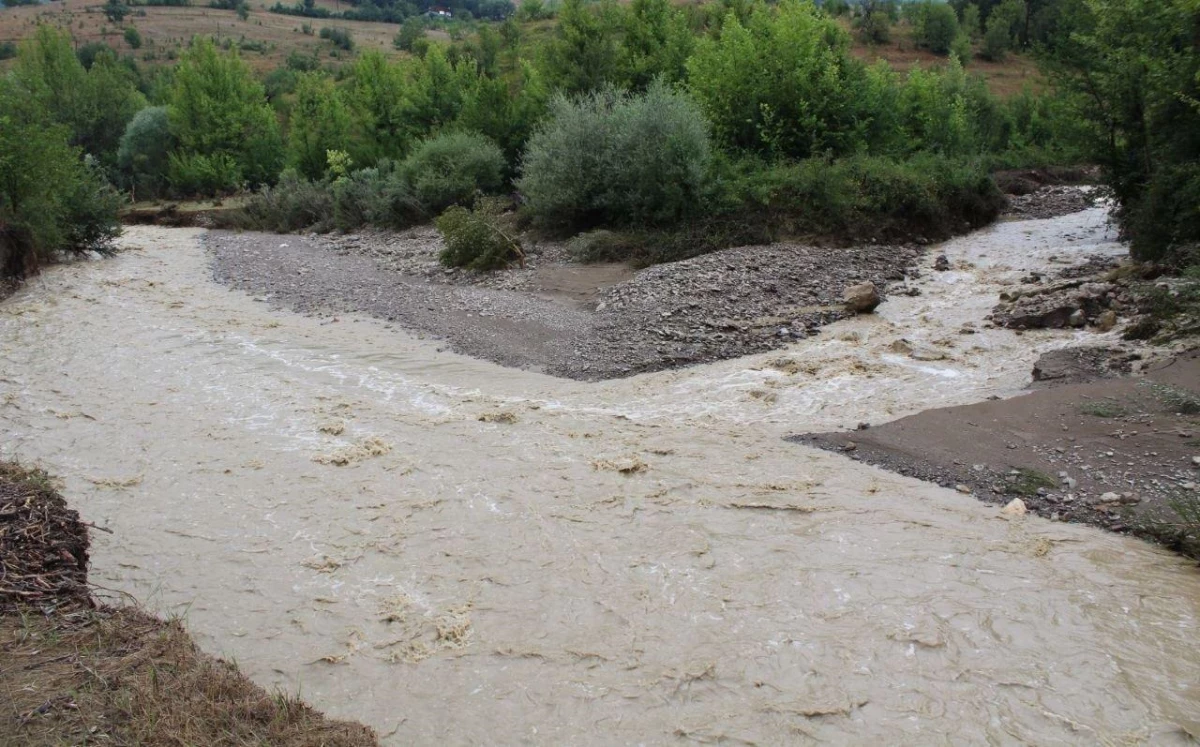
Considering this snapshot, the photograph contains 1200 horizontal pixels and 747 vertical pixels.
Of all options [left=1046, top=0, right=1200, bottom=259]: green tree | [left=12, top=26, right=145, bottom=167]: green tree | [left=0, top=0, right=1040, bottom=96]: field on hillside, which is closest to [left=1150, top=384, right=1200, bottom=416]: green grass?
[left=1046, top=0, right=1200, bottom=259]: green tree

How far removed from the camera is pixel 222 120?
43.2 meters

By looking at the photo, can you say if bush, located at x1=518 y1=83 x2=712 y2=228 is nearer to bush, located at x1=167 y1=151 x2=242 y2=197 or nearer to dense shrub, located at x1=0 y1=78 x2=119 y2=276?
dense shrub, located at x1=0 y1=78 x2=119 y2=276

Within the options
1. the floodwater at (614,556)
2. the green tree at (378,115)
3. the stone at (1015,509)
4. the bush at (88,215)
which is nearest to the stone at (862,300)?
the floodwater at (614,556)

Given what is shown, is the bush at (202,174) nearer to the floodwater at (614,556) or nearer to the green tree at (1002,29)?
the floodwater at (614,556)

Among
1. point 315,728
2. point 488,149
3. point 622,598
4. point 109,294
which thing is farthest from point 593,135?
point 315,728

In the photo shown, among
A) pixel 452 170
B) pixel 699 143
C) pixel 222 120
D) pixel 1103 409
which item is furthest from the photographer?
pixel 222 120

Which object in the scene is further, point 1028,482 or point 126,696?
point 1028,482

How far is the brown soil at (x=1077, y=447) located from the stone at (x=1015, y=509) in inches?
4.3

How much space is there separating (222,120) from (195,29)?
186 ft

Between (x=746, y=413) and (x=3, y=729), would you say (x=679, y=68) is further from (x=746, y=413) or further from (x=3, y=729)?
(x=3, y=729)

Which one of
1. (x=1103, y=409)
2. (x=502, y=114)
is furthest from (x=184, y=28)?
(x=1103, y=409)

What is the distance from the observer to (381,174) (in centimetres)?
3150

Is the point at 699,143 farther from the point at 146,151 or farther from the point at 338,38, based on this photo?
the point at 338,38

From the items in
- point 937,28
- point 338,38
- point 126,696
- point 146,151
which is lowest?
point 146,151
